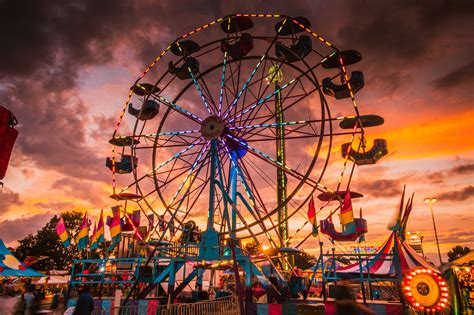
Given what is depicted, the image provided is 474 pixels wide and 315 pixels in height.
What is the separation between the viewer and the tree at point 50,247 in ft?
178

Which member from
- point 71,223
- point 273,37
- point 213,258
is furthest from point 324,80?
point 71,223

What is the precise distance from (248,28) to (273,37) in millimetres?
1927

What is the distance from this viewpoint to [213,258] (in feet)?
41.7

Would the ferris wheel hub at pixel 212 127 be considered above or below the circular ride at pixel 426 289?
above

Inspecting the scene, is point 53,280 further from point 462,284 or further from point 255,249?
→ point 462,284

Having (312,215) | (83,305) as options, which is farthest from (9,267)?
(312,215)

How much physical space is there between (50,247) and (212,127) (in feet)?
171

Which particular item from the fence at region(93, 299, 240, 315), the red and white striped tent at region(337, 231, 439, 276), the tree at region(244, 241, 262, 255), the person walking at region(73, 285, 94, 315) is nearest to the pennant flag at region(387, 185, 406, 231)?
the red and white striped tent at region(337, 231, 439, 276)

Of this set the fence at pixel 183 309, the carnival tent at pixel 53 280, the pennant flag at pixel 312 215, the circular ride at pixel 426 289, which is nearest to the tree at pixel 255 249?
the fence at pixel 183 309

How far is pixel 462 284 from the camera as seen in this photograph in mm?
12977

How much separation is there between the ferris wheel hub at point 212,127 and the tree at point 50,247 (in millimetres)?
48822

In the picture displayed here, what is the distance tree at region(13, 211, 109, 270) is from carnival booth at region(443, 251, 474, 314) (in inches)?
2199

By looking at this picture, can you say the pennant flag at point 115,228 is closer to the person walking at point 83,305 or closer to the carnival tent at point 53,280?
the person walking at point 83,305

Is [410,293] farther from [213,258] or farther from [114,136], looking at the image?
[114,136]
